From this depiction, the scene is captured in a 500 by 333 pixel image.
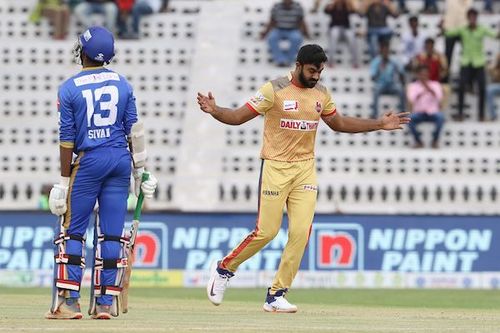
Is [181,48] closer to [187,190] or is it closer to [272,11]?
[272,11]

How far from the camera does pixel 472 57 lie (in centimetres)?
2616

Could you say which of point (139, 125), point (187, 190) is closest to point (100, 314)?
point (139, 125)

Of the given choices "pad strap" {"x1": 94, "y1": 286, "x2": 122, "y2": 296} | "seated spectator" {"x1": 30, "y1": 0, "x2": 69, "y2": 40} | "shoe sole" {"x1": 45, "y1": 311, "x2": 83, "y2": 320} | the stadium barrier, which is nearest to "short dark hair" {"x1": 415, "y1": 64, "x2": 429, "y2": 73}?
the stadium barrier

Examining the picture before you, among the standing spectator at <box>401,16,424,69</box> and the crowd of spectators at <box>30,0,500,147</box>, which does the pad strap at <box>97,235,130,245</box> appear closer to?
the crowd of spectators at <box>30,0,500,147</box>

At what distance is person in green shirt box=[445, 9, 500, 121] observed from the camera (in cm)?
2609

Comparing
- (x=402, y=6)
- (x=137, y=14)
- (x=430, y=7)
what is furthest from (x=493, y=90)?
(x=137, y=14)

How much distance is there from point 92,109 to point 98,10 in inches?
649

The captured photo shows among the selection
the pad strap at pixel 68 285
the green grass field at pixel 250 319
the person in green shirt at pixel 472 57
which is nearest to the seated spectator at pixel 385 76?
the person in green shirt at pixel 472 57

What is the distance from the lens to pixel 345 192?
975 inches

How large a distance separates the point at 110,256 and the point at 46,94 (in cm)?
1567

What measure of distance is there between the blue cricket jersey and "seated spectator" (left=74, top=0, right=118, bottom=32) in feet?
53.1

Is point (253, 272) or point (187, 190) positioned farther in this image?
point (187, 190)

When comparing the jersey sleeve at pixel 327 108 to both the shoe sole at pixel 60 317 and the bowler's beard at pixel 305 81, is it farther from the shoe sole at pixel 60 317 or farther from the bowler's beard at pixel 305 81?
the shoe sole at pixel 60 317

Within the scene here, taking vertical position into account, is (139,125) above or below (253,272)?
above
